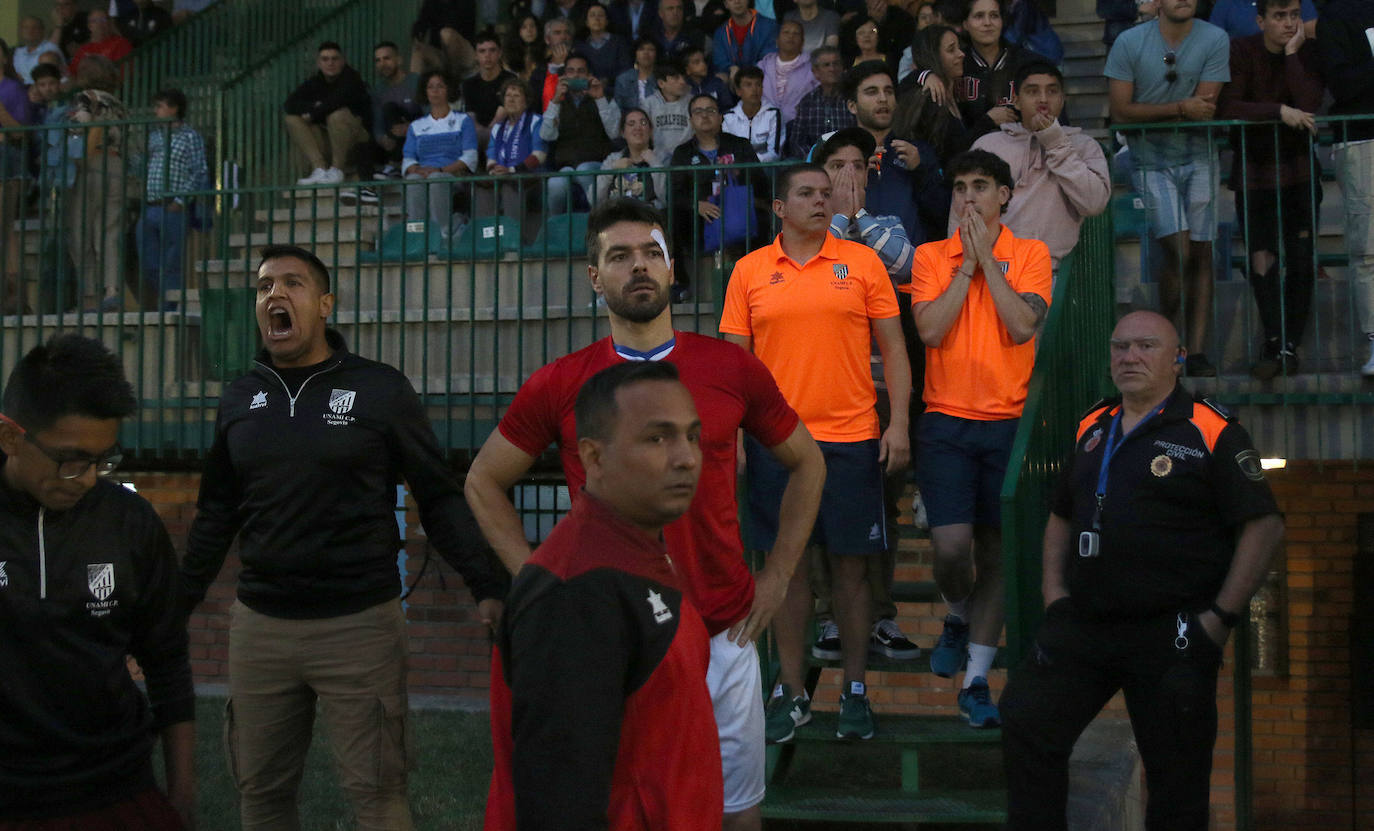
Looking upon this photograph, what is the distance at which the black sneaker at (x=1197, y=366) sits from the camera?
677 centimetres

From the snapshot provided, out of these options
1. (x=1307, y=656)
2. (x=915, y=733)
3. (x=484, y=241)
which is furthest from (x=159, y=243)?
(x=1307, y=656)

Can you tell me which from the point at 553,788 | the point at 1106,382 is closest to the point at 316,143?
the point at 1106,382

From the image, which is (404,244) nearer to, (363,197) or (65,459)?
(363,197)

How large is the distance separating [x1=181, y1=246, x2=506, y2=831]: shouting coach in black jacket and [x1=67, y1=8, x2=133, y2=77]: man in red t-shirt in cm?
974

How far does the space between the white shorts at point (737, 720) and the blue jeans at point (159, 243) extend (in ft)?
18.4

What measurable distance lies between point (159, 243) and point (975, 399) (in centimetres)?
525

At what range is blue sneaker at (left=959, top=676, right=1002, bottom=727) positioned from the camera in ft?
17.1

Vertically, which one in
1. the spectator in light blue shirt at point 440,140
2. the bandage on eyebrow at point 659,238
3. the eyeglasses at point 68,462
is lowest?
the eyeglasses at point 68,462

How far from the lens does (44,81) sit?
11.8 m

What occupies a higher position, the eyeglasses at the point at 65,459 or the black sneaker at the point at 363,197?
the black sneaker at the point at 363,197

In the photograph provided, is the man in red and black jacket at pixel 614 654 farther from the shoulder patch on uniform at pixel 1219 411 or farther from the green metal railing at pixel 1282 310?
the green metal railing at pixel 1282 310

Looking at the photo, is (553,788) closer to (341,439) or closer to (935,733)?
(341,439)

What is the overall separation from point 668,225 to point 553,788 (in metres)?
5.10

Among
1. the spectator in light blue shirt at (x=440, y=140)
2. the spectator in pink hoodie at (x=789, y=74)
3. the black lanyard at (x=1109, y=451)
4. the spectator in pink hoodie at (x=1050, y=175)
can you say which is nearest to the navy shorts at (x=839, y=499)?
the black lanyard at (x=1109, y=451)
